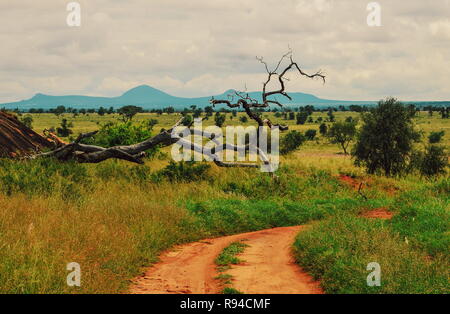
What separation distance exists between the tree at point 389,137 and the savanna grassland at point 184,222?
23.8 ft

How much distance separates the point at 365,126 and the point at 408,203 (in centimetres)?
1292

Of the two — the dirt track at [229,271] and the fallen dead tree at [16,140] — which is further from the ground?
the fallen dead tree at [16,140]

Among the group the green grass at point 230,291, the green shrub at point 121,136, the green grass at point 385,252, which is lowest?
the green grass at point 230,291

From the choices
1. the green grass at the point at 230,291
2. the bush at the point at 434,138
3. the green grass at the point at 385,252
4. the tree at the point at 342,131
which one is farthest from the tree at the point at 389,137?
the bush at the point at 434,138

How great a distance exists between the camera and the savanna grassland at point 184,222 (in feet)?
23.4

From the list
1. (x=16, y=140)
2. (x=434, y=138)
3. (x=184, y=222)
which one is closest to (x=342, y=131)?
(x=434, y=138)

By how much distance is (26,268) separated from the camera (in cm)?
682

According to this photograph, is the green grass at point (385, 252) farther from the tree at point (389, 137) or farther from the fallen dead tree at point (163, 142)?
the tree at point (389, 137)

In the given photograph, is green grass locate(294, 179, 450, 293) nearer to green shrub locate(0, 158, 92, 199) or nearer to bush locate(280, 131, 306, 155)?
green shrub locate(0, 158, 92, 199)

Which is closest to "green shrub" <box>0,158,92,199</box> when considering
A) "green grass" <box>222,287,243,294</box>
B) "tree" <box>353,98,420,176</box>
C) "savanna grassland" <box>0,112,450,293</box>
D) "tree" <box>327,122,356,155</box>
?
"savanna grassland" <box>0,112,450,293</box>

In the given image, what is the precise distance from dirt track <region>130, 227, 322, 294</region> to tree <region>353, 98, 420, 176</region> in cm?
1638

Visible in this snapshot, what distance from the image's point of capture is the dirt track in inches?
292
